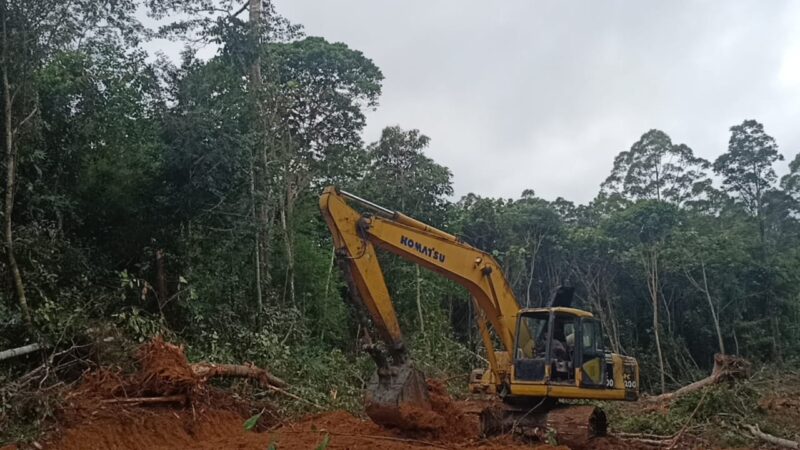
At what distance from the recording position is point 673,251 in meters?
25.6

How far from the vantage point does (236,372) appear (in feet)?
34.6

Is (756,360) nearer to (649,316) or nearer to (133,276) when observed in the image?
(649,316)

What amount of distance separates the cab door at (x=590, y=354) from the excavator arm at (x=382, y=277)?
3.10 ft

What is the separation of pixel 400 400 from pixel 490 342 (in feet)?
8.10

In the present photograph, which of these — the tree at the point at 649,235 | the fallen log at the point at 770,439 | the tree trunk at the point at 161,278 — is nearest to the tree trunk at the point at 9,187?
the tree trunk at the point at 161,278

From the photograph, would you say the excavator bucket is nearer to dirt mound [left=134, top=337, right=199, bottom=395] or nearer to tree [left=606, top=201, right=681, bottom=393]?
dirt mound [left=134, top=337, right=199, bottom=395]

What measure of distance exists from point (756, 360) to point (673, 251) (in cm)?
498

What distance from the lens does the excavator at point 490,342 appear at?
27.5ft

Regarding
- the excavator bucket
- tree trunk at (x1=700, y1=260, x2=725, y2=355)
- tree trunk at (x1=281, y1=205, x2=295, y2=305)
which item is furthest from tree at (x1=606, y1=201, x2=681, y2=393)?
the excavator bucket

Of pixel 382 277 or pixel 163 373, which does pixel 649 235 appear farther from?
pixel 163 373

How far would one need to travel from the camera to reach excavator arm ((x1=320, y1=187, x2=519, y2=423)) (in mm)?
8289

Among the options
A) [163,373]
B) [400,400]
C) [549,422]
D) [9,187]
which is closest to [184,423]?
[163,373]

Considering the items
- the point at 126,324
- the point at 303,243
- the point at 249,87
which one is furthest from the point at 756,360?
the point at 126,324

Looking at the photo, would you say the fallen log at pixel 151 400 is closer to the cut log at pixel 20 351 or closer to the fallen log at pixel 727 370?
the cut log at pixel 20 351
